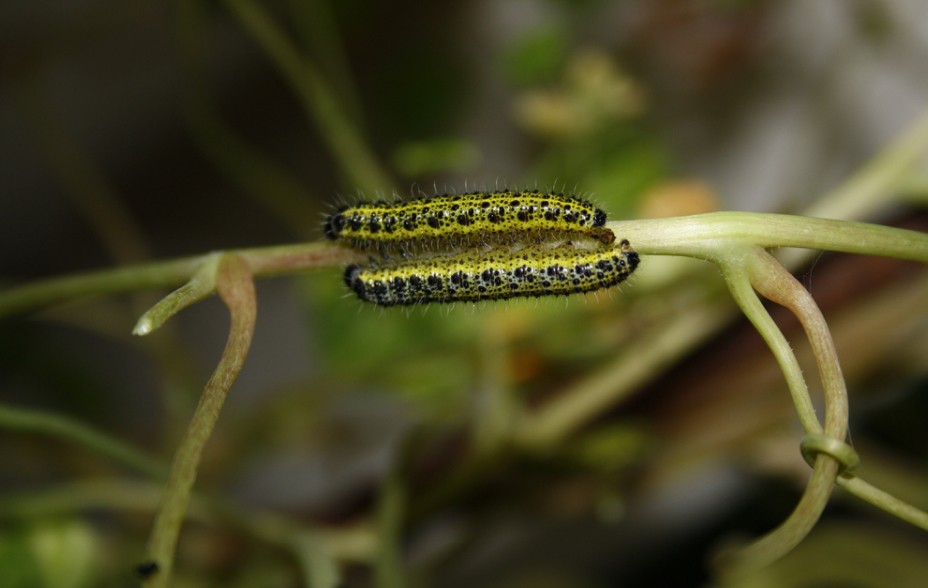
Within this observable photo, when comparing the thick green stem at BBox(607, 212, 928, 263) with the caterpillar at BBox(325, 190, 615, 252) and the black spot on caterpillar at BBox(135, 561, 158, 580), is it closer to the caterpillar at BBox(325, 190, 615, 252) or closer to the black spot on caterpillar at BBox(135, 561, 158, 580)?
the caterpillar at BBox(325, 190, 615, 252)

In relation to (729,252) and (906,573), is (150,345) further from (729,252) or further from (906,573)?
(906,573)

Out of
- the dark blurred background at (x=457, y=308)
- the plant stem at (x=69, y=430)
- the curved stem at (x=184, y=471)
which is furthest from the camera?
the dark blurred background at (x=457, y=308)

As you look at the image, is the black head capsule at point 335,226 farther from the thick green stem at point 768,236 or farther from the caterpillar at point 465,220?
the thick green stem at point 768,236

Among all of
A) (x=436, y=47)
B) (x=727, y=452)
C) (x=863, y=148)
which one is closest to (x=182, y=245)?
(x=436, y=47)

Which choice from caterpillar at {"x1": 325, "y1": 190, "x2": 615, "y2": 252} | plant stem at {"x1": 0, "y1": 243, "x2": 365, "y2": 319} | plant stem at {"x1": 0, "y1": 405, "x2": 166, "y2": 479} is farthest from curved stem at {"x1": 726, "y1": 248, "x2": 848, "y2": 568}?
plant stem at {"x1": 0, "y1": 405, "x2": 166, "y2": 479}

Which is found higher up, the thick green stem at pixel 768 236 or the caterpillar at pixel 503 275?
the caterpillar at pixel 503 275

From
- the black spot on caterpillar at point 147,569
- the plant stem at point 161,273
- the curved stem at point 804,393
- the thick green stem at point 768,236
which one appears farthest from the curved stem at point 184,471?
the curved stem at point 804,393

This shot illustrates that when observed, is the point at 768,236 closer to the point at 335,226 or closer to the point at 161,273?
the point at 335,226

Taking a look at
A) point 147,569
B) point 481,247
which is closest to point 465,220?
point 481,247
